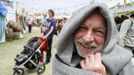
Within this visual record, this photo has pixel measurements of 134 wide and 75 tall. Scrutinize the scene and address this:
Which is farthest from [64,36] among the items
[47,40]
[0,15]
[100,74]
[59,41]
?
[0,15]

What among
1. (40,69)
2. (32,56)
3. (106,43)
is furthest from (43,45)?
(106,43)

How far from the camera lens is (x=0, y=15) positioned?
1491cm

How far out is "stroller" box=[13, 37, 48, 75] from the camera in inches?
273

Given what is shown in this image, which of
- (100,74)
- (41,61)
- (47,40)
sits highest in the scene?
(100,74)

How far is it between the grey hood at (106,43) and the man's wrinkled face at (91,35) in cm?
3

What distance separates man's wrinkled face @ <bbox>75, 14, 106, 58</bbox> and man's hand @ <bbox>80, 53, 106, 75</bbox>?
0.03 meters

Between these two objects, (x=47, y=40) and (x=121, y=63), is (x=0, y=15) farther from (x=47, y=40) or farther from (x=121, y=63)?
(x=121, y=63)

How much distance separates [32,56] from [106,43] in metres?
5.68

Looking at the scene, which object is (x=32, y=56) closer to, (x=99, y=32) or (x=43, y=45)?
(x=43, y=45)

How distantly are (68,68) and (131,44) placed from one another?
380cm

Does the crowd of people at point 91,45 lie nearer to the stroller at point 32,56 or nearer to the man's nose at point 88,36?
the man's nose at point 88,36

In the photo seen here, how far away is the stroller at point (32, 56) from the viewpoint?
22.7 feet

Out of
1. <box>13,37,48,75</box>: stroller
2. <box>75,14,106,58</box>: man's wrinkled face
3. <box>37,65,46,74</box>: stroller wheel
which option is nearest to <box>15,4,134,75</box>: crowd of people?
<box>75,14,106,58</box>: man's wrinkled face

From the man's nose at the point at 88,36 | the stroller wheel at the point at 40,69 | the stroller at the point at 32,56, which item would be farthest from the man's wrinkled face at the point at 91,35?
the stroller wheel at the point at 40,69
